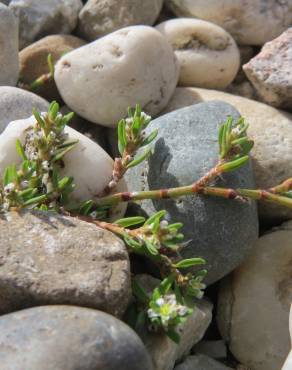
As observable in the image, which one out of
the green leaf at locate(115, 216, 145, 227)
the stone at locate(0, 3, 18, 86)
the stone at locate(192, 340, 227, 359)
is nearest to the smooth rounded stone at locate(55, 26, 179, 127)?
the stone at locate(0, 3, 18, 86)

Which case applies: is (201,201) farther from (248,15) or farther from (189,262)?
(248,15)

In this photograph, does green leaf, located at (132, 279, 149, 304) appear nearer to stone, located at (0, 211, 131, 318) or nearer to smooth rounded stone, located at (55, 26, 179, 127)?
stone, located at (0, 211, 131, 318)

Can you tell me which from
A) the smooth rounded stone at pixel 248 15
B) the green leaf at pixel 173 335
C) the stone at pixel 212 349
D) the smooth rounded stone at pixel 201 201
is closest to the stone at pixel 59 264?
the green leaf at pixel 173 335

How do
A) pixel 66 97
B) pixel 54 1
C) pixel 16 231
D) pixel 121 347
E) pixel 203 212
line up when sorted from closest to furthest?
1. pixel 121 347
2. pixel 16 231
3. pixel 203 212
4. pixel 66 97
5. pixel 54 1

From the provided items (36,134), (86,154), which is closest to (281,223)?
(86,154)

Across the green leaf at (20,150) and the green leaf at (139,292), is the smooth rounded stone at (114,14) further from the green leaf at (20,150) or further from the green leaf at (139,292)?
the green leaf at (139,292)

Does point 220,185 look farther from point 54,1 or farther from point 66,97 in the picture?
point 54,1

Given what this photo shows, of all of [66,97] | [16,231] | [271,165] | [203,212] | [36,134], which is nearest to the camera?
[16,231]
